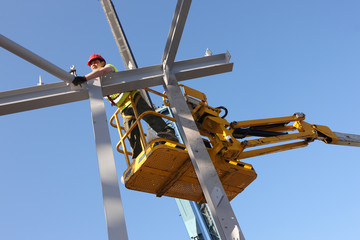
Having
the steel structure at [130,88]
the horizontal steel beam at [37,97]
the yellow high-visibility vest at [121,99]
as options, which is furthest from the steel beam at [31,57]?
the yellow high-visibility vest at [121,99]

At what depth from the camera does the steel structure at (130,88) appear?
18.0ft

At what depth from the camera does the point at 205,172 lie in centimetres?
612

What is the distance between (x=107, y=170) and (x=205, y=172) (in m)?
1.50

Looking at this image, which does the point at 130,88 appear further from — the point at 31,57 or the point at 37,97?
the point at 31,57

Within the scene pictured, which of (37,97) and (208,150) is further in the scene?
(208,150)

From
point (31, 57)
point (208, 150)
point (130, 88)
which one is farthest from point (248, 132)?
point (31, 57)

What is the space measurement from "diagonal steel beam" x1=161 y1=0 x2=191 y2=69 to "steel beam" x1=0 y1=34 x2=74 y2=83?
1817 millimetres

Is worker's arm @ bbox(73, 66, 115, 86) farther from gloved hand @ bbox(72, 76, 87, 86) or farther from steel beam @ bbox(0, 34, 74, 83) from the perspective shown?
steel beam @ bbox(0, 34, 74, 83)

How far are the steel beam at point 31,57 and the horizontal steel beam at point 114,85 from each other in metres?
0.45

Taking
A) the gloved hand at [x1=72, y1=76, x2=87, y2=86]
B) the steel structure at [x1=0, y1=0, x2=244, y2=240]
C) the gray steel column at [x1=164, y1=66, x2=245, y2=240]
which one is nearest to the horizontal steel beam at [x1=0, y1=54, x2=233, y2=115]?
the steel structure at [x1=0, y1=0, x2=244, y2=240]

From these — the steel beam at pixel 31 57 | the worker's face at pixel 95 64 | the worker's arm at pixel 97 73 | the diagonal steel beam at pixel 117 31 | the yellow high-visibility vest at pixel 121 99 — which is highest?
the diagonal steel beam at pixel 117 31

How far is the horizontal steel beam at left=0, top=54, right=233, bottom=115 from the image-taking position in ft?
21.5

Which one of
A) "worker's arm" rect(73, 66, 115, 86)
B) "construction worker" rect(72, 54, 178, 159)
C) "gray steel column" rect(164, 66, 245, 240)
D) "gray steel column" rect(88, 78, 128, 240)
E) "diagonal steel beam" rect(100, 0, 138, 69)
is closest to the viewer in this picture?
"gray steel column" rect(88, 78, 128, 240)

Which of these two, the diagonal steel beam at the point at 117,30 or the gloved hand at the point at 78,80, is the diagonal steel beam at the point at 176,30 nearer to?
the gloved hand at the point at 78,80
